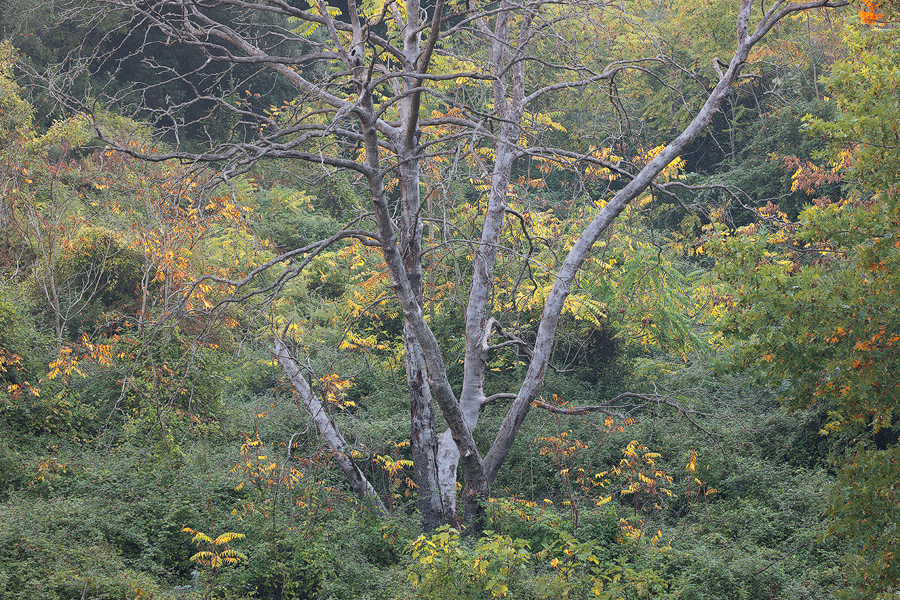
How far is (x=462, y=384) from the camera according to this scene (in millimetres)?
8984

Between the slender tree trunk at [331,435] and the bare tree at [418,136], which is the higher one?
the bare tree at [418,136]

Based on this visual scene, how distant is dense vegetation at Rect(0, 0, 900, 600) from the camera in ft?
15.4

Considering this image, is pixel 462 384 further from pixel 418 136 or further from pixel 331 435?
pixel 418 136

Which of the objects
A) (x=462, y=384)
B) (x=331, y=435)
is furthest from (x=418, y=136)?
(x=462, y=384)

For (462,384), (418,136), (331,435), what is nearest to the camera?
(418,136)

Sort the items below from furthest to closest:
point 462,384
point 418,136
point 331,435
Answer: point 462,384 < point 331,435 < point 418,136

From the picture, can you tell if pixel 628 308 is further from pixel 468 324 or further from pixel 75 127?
pixel 75 127

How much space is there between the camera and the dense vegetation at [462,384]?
185 inches

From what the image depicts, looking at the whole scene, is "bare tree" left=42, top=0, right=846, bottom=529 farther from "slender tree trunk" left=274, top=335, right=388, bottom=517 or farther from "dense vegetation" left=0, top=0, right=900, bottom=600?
"dense vegetation" left=0, top=0, right=900, bottom=600

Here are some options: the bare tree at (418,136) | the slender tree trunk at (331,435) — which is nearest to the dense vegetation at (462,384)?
→ the slender tree trunk at (331,435)

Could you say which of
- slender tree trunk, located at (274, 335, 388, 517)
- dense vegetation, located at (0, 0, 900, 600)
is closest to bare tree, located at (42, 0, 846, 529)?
slender tree trunk, located at (274, 335, 388, 517)

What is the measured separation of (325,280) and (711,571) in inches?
437

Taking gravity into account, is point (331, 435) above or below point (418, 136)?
below

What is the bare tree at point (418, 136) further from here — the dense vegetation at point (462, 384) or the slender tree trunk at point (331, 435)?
the dense vegetation at point (462, 384)
